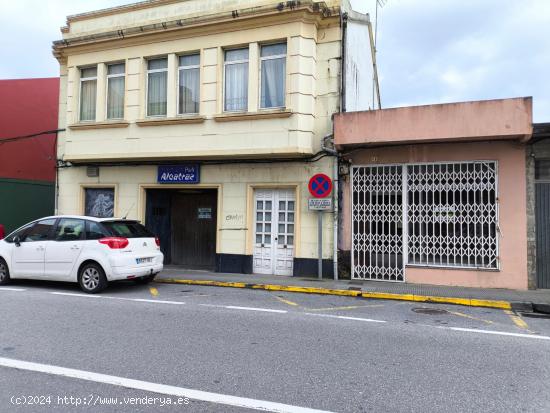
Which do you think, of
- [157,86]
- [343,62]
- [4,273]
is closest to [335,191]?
[343,62]

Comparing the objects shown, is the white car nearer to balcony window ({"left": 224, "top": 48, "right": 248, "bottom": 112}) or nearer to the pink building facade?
balcony window ({"left": 224, "top": 48, "right": 248, "bottom": 112})

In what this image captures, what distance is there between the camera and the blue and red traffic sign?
1035cm

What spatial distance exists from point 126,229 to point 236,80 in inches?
205

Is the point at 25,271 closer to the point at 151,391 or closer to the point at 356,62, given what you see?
the point at 151,391

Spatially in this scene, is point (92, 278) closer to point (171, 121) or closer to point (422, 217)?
point (171, 121)

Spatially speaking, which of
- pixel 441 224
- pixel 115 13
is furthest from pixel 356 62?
pixel 115 13

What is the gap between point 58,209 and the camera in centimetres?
1388

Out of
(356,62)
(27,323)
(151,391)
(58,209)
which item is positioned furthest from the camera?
(58,209)

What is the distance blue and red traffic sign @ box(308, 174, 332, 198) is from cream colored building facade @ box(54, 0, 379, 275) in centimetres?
54

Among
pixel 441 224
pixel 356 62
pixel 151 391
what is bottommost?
pixel 151 391

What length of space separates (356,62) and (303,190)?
477cm

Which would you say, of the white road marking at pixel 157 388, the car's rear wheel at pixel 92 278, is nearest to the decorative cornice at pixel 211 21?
the car's rear wheel at pixel 92 278

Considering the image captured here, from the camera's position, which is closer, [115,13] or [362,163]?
[362,163]

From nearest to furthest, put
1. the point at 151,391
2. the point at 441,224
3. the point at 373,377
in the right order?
1. the point at 151,391
2. the point at 373,377
3. the point at 441,224
